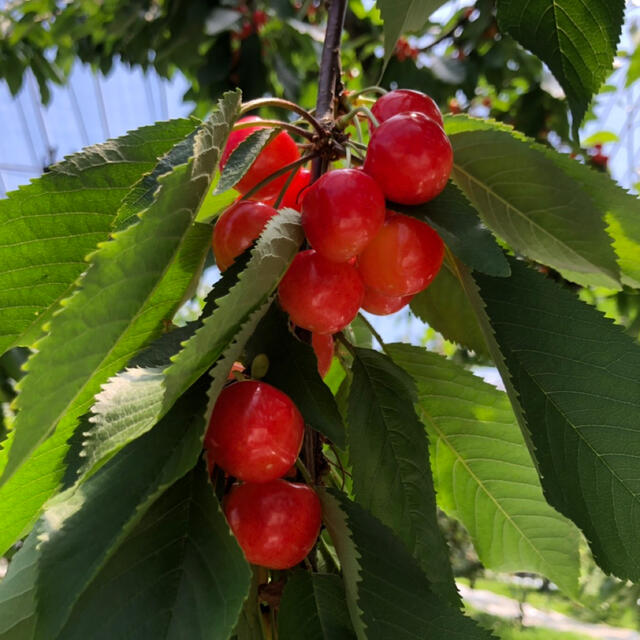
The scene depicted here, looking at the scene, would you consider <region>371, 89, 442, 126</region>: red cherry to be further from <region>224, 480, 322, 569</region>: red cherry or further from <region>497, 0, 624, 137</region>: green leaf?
<region>224, 480, 322, 569</region>: red cherry

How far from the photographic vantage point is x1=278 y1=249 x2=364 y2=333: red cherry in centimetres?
47

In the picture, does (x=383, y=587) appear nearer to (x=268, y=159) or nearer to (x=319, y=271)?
(x=319, y=271)

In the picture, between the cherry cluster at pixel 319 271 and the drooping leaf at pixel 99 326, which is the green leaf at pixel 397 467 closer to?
the cherry cluster at pixel 319 271

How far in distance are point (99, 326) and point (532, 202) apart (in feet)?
1.02

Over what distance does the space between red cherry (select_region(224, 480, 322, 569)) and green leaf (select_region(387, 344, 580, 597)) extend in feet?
0.66

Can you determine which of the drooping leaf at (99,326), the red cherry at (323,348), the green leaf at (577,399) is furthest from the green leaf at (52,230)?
the green leaf at (577,399)

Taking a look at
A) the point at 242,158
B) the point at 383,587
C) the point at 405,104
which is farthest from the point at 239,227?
the point at 383,587

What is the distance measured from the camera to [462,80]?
223 centimetres

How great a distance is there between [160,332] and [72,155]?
0.15 meters

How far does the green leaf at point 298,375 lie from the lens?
479 mm

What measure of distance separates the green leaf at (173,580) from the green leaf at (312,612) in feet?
0.35

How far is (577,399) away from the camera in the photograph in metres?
0.51

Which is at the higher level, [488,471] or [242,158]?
[242,158]

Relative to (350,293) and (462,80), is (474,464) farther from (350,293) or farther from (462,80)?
(462,80)
